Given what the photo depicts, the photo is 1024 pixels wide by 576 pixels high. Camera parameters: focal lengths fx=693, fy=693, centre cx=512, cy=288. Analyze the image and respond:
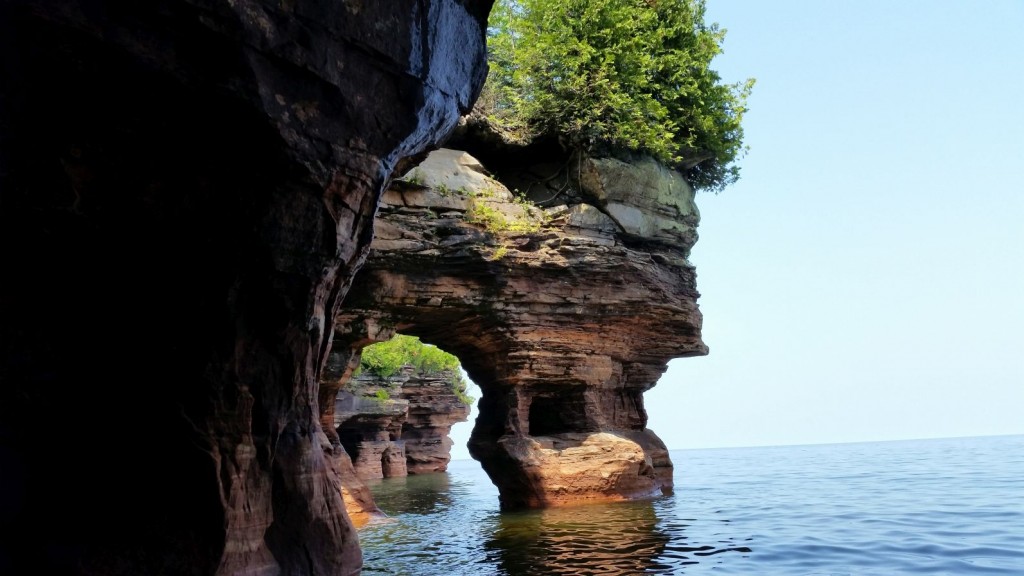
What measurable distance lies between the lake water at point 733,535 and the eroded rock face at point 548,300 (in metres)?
1.33

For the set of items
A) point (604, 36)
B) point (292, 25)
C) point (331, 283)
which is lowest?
point (331, 283)

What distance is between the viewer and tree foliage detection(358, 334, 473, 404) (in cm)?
2881

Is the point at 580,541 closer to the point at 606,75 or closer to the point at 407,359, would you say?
the point at 606,75

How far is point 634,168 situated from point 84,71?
1244 centimetres

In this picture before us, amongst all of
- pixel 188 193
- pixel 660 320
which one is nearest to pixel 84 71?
pixel 188 193

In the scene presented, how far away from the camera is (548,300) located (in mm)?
14922

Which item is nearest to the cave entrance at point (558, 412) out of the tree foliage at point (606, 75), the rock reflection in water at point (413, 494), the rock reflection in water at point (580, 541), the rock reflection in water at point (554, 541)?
the rock reflection in water at point (554, 541)

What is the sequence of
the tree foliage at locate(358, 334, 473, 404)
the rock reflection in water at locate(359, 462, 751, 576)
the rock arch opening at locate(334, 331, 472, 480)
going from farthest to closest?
1. the tree foliage at locate(358, 334, 473, 404)
2. the rock arch opening at locate(334, 331, 472, 480)
3. the rock reflection in water at locate(359, 462, 751, 576)

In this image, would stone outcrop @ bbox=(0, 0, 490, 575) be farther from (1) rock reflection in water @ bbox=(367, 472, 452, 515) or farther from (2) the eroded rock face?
(1) rock reflection in water @ bbox=(367, 472, 452, 515)

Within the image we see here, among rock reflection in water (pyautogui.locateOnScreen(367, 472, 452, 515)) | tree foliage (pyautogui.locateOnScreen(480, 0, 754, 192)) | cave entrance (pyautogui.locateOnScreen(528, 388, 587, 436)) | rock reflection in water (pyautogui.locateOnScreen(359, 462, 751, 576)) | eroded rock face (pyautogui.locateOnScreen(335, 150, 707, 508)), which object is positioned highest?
tree foliage (pyautogui.locateOnScreen(480, 0, 754, 192))

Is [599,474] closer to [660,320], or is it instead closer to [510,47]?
[660,320]

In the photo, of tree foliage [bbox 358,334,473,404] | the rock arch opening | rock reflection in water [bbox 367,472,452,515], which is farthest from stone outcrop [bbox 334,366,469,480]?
rock reflection in water [bbox 367,472,452,515]

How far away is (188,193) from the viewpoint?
554 cm

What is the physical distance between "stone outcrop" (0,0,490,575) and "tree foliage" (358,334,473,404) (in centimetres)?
2043
